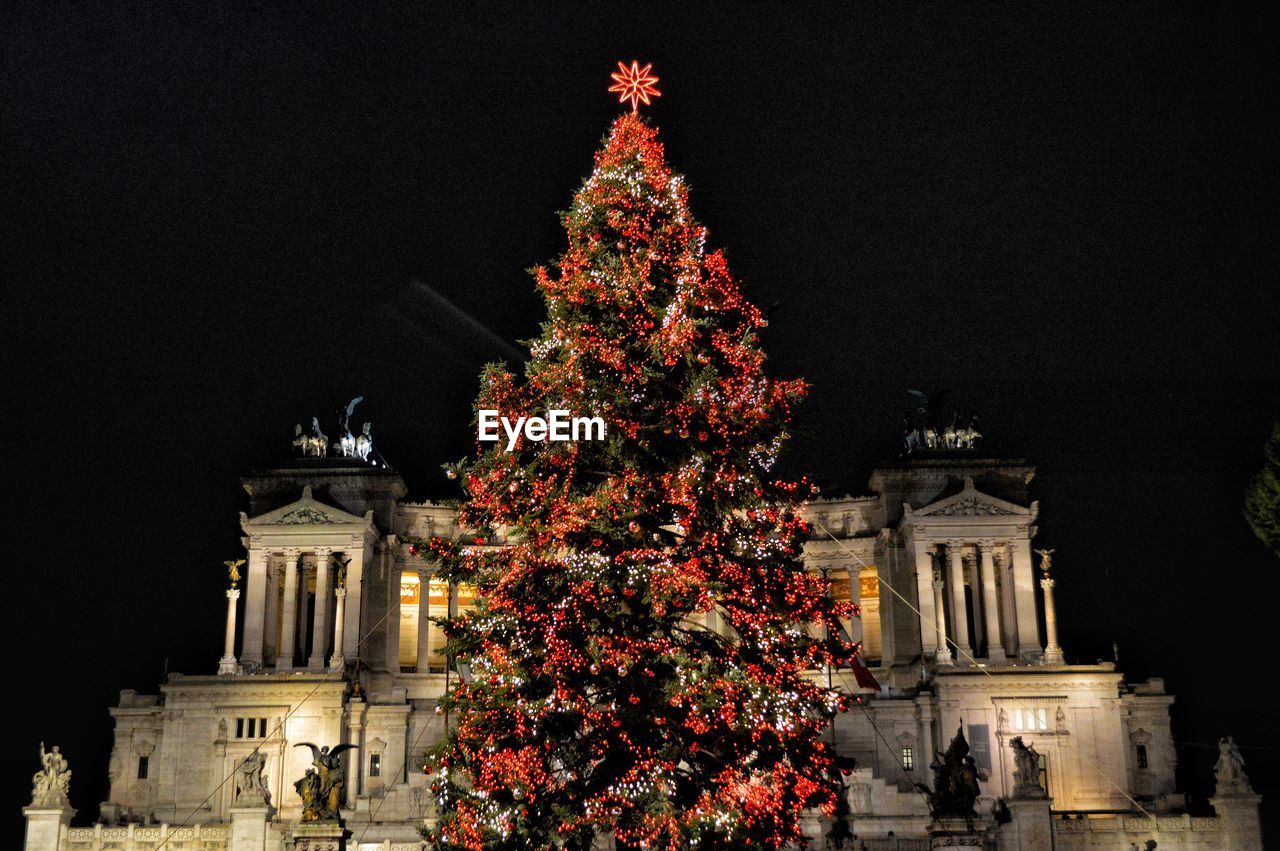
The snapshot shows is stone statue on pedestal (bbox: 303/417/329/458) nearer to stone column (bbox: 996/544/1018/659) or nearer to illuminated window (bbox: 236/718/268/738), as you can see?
illuminated window (bbox: 236/718/268/738)

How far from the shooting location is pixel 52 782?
182ft

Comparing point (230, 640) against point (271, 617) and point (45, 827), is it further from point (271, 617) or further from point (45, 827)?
point (45, 827)

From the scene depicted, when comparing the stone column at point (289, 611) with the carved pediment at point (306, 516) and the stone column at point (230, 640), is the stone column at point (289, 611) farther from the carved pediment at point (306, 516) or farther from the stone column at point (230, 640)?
the stone column at point (230, 640)

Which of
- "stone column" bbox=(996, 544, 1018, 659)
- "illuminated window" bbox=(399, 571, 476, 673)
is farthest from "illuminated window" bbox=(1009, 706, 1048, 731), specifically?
"illuminated window" bbox=(399, 571, 476, 673)

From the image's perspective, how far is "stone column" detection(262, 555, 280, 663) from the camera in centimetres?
7569

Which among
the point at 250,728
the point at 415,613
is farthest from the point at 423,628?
the point at 250,728

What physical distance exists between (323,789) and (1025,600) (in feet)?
138

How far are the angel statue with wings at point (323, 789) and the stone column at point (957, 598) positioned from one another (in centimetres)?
3688

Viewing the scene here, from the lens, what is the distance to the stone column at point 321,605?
75.0 meters

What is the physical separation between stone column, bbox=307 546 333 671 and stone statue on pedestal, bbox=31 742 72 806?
1953 cm

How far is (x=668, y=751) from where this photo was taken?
108ft

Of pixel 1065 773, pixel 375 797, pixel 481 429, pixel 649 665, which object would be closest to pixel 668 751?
pixel 649 665

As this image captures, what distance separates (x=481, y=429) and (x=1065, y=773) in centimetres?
4281

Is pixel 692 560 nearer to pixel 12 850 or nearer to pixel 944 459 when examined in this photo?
pixel 12 850
